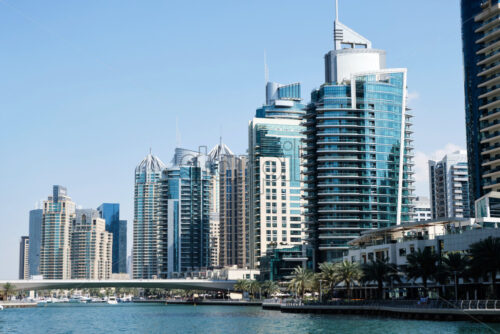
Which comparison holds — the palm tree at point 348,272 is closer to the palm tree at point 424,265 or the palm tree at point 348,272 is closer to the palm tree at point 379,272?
the palm tree at point 379,272

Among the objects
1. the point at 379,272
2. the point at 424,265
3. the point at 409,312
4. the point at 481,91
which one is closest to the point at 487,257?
the point at 409,312

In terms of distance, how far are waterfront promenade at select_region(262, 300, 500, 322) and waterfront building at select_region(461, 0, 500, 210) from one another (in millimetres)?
50154

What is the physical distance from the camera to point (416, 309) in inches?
3883

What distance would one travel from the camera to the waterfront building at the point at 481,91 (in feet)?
522

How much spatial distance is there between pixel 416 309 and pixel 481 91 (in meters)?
81.6

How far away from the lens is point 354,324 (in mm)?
99188

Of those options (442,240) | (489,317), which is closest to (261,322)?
(442,240)

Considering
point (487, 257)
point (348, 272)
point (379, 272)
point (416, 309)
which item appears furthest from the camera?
point (348, 272)

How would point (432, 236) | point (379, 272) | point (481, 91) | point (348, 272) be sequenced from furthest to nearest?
1. point (481, 91)
2. point (348, 272)
3. point (432, 236)
4. point (379, 272)

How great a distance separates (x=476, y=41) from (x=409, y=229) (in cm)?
5389

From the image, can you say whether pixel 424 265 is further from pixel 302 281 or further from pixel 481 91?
pixel 481 91

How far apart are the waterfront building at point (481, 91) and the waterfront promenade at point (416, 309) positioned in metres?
50.2

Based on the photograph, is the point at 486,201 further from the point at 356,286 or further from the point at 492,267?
the point at 492,267

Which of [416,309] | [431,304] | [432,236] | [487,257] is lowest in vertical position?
[416,309]
